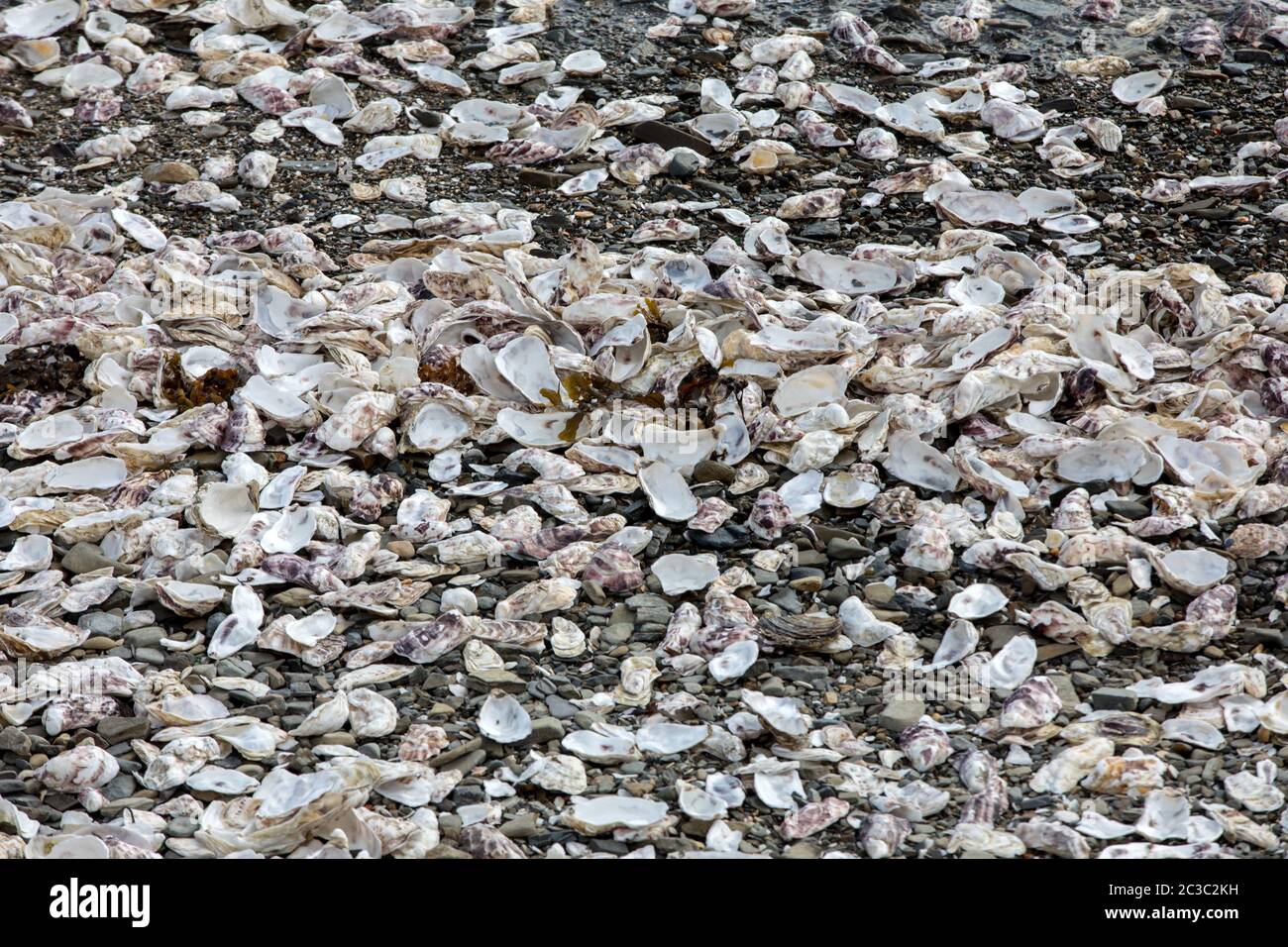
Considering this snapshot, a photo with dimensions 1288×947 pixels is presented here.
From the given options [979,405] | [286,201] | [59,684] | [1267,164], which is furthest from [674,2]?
[59,684]

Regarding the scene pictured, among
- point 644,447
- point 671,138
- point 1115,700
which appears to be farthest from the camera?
point 671,138

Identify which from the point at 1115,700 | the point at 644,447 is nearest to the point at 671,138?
the point at 644,447

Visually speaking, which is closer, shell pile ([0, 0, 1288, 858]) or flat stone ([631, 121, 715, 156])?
shell pile ([0, 0, 1288, 858])

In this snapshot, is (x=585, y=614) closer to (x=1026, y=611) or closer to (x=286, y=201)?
(x=1026, y=611)

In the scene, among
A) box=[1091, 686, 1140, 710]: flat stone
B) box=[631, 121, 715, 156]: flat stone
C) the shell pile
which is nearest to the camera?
the shell pile

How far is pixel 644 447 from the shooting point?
148 inches

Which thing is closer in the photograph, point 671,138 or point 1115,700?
point 1115,700

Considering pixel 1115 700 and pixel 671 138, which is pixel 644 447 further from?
pixel 671 138

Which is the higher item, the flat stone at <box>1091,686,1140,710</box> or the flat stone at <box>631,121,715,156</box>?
the flat stone at <box>631,121,715,156</box>

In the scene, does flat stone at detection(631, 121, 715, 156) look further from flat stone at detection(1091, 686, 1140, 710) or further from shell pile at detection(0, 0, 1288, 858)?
flat stone at detection(1091, 686, 1140, 710)

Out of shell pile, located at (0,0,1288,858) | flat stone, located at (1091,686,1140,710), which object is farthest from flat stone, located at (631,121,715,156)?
flat stone, located at (1091,686,1140,710)

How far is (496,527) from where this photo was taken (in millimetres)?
3510

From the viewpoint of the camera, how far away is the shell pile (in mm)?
2793

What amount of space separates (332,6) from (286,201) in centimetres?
155
